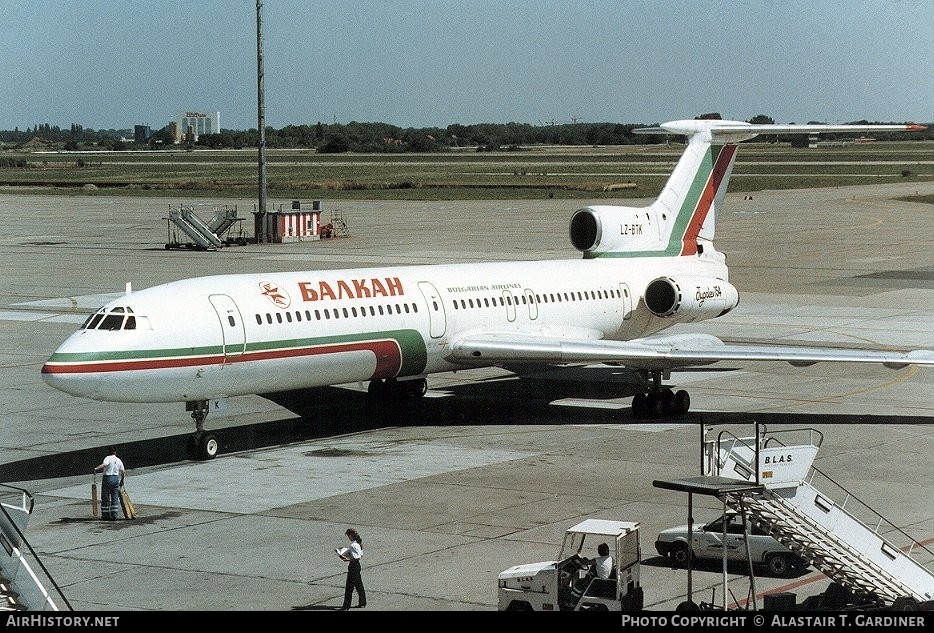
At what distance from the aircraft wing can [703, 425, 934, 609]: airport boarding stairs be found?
40.6 feet

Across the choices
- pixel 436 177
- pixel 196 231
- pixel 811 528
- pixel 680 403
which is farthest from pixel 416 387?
pixel 436 177

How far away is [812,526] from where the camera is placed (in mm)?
17734

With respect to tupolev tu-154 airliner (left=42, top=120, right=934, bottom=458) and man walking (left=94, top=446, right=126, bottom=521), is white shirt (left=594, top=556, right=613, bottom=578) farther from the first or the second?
tupolev tu-154 airliner (left=42, top=120, right=934, bottom=458)

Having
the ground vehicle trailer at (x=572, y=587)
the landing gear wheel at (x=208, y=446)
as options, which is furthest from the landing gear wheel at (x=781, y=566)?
the landing gear wheel at (x=208, y=446)

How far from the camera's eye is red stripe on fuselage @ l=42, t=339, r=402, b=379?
84.0ft

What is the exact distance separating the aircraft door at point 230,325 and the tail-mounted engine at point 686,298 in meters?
12.6

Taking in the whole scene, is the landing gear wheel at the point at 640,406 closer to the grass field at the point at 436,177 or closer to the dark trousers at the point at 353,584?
the dark trousers at the point at 353,584

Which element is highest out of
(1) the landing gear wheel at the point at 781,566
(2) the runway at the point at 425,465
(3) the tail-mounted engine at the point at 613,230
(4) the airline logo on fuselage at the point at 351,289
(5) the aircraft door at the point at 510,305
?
(3) the tail-mounted engine at the point at 613,230

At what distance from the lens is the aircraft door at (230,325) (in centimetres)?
2739

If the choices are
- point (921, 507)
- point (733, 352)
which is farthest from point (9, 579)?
point (733, 352)

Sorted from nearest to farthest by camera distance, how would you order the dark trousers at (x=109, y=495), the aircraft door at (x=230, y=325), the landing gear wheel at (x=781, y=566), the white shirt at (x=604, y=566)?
the white shirt at (x=604, y=566) < the landing gear wheel at (x=781, y=566) < the dark trousers at (x=109, y=495) < the aircraft door at (x=230, y=325)

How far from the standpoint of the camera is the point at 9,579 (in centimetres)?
1357

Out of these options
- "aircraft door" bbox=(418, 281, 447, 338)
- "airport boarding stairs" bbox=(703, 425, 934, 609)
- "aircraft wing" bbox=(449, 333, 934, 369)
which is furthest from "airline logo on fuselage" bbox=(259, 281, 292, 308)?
"airport boarding stairs" bbox=(703, 425, 934, 609)

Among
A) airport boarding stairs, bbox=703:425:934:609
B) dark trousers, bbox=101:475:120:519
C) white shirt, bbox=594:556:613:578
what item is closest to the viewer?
airport boarding stairs, bbox=703:425:934:609
